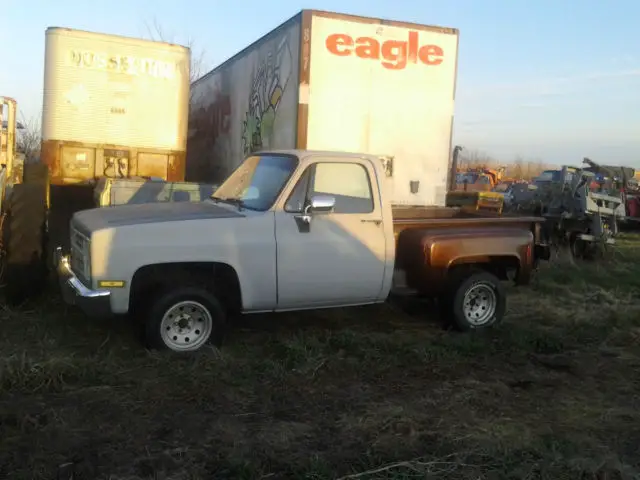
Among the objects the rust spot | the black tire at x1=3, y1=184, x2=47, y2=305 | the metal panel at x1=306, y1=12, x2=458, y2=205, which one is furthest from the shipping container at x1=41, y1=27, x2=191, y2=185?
the black tire at x1=3, y1=184, x2=47, y2=305

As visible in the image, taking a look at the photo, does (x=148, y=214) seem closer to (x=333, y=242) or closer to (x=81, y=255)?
(x=81, y=255)

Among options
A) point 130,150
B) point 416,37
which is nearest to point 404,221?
point 416,37

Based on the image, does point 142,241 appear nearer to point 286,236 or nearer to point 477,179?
point 286,236

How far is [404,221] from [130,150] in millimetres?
5919

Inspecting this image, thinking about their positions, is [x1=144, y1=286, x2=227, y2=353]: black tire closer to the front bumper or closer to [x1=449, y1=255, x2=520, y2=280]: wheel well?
the front bumper

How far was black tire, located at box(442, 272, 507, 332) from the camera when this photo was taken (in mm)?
6980

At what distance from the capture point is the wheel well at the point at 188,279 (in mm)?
5652

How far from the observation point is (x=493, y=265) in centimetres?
743

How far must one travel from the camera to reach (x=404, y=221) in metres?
6.79

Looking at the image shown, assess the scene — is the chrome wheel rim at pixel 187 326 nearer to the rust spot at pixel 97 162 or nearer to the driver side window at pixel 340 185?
the driver side window at pixel 340 185

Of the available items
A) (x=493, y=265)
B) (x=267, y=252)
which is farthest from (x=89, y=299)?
(x=493, y=265)

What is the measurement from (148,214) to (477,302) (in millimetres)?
3582

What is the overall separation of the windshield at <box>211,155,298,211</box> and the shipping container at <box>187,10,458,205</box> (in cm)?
253

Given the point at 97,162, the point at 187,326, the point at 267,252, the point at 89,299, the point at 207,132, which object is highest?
the point at 207,132
